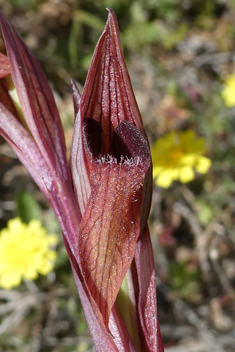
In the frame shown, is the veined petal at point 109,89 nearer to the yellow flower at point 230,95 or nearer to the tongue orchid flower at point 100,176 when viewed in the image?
the tongue orchid flower at point 100,176

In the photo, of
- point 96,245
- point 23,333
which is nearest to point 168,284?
point 23,333

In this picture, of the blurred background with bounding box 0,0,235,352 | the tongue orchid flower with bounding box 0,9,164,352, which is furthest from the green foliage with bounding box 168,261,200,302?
the tongue orchid flower with bounding box 0,9,164,352

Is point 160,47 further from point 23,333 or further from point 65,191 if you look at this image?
point 65,191

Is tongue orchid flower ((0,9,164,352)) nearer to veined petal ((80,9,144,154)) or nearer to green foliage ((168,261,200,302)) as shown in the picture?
veined petal ((80,9,144,154))

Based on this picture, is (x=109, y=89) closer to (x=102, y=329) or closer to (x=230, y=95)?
(x=102, y=329)

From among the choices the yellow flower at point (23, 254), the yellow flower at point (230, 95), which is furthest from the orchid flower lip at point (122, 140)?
the yellow flower at point (230, 95)

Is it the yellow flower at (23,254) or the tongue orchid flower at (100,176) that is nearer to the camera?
the tongue orchid flower at (100,176)

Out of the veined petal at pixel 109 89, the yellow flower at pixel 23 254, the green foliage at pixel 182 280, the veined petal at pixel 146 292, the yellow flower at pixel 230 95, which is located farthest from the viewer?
the yellow flower at pixel 230 95
